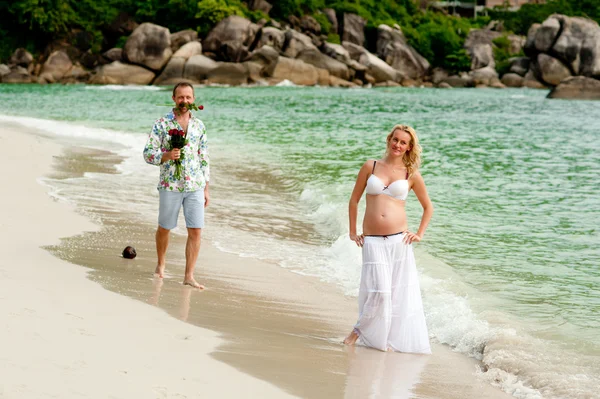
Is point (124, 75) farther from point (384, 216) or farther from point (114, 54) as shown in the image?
point (384, 216)

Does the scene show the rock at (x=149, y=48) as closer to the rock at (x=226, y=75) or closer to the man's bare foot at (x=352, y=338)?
the rock at (x=226, y=75)

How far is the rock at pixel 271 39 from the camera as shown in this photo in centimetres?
6906

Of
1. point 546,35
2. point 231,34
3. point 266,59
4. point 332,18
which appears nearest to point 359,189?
point 266,59

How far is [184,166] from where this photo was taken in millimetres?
7191

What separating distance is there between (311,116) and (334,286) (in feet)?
88.6

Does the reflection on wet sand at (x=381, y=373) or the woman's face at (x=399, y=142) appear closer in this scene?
the reflection on wet sand at (x=381, y=373)

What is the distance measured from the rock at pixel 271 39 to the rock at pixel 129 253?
62.0 metres

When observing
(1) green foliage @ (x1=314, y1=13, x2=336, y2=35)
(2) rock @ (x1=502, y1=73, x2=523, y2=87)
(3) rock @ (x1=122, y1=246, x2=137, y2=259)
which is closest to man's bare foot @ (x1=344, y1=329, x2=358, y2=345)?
(3) rock @ (x1=122, y1=246, x2=137, y2=259)

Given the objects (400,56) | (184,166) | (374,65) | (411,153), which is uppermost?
(400,56)

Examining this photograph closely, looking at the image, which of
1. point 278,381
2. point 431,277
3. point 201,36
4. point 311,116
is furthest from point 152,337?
point 201,36

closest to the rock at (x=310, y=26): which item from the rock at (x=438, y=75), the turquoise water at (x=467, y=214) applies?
the rock at (x=438, y=75)

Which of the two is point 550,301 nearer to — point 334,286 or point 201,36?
point 334,286

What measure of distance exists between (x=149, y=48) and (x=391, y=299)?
200 feet

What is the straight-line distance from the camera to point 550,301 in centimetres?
793
